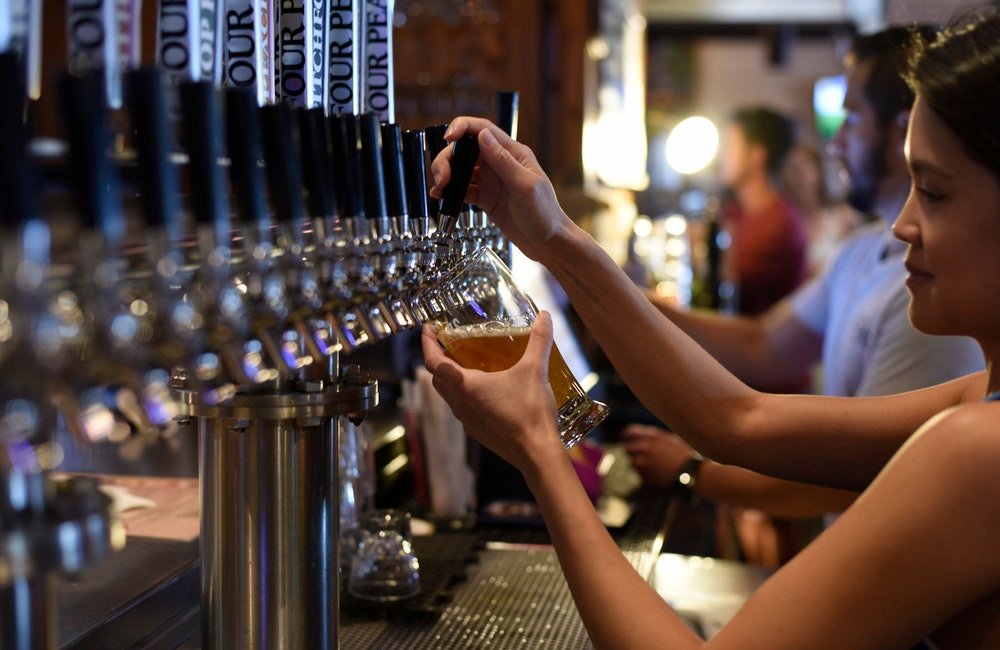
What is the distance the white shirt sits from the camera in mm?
2393

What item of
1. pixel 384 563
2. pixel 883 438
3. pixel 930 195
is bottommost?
pixel 384 563

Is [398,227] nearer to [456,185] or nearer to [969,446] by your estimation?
[456,185]

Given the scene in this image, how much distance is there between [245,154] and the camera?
2.94 ft

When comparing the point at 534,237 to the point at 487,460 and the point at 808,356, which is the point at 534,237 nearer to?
the point at 487,460

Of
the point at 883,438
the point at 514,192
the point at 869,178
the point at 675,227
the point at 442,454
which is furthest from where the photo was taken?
the point at 675,227

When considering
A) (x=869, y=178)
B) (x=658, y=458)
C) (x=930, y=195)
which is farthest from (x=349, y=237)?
(x=869, y=178)

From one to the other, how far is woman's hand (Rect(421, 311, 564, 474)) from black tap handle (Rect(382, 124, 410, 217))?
0.19 metres

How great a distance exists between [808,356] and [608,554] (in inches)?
102

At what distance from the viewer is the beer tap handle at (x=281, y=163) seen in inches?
37.1

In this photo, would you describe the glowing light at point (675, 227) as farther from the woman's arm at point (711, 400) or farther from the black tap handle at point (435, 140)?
the black tap handle at point (435, 140)

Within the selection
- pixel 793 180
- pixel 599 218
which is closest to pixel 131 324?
pixel 599 218

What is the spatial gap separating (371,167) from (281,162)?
0.17 m

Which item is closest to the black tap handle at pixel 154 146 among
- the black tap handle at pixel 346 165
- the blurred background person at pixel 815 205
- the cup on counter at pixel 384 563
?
the black tap handle at pixel 346 165

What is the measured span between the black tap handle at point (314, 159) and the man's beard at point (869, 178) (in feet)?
7.20
